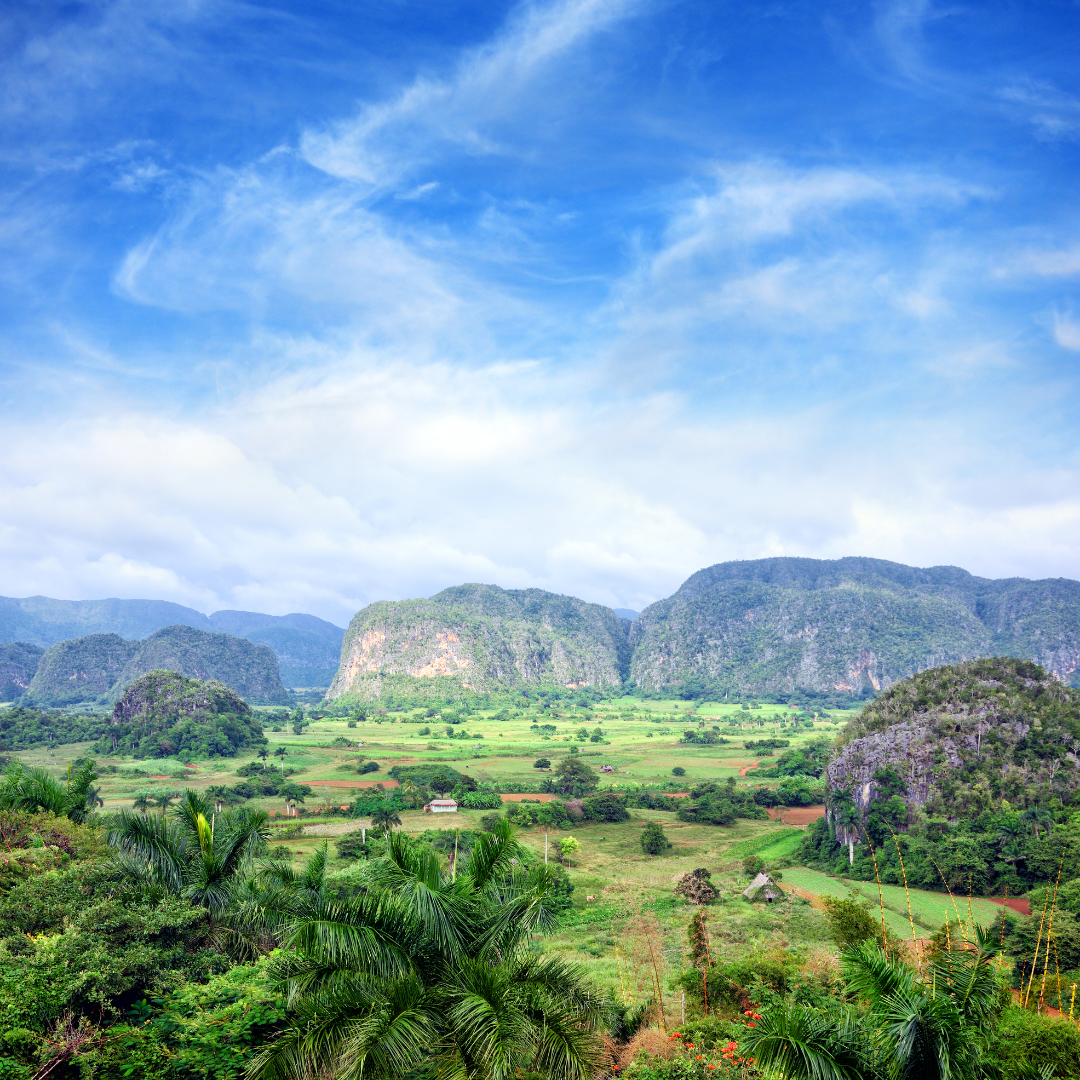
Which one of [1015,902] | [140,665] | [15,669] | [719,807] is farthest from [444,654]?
[1015,902]

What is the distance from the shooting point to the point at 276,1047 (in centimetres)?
698

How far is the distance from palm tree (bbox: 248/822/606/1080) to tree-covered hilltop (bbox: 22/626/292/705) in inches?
6878

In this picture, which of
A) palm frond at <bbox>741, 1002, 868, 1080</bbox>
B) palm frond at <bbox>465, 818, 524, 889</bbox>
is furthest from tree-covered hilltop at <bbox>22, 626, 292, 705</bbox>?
palm frond at <bbox>741, 1002, 868, 1080</bbox>

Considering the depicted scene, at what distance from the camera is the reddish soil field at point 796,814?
4728 cm

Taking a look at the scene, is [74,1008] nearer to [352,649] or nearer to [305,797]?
[305,797]

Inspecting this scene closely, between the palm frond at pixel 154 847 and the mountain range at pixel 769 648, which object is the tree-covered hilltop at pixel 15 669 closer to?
the mountain range at pixel 769 648

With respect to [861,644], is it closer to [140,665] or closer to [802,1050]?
[140,665]

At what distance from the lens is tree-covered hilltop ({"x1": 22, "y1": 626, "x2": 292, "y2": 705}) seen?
6442 inches

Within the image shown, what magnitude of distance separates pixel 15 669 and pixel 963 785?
672ft

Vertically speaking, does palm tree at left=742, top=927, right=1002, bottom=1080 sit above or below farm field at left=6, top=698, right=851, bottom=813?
above

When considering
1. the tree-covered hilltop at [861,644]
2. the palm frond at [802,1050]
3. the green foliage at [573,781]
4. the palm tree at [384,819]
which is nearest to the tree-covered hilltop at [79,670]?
the tree-covered hilltop at [861,644]

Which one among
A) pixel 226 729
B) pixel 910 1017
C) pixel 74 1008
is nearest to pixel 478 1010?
pixel 910 1017

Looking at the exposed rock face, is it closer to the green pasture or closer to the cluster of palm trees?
the green pasture

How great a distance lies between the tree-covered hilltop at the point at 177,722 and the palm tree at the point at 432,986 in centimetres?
7733
